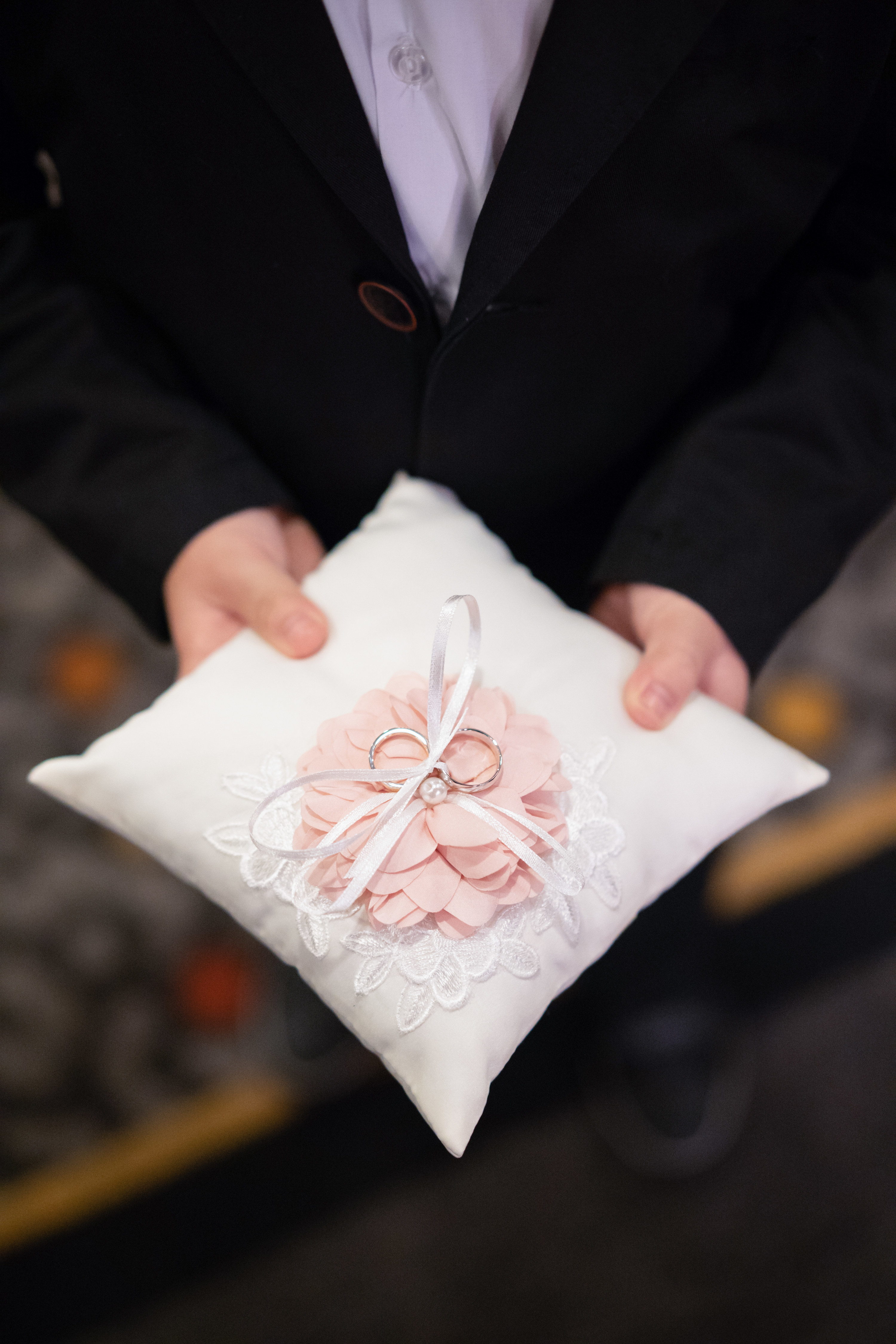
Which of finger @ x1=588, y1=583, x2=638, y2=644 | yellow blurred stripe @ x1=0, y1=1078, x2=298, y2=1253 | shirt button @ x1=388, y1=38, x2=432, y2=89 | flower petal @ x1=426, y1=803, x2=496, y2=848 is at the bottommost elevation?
yellow blurred stripe @ x1=0, y1=1078, x2=298, y2=1253

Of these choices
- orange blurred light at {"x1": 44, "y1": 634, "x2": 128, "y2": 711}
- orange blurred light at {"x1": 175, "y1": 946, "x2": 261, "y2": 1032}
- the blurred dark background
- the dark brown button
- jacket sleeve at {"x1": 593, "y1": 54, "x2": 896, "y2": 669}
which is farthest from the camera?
orange blurred light at {"x1": 44, "y1": 634, "x2": 128, "y2": 711}

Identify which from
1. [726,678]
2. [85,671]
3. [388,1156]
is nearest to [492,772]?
[726,678]

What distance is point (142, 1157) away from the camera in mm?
1259

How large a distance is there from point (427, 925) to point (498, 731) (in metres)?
0.14

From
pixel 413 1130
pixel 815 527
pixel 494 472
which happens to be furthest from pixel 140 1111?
pixel 815 527

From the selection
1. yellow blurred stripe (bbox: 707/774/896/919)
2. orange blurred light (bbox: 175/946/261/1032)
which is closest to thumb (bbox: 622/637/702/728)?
yellow blurred stripe (bbox: 707/774/896/919)

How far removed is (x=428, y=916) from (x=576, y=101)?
1.71ft

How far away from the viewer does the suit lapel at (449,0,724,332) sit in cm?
52

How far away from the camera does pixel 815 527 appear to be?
757 mm

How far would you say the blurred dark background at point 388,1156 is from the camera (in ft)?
3.96

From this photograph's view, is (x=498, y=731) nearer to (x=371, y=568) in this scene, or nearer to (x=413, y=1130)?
(x=371, y=568)

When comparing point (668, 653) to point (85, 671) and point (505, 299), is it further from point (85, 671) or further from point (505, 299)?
point (85, 671)

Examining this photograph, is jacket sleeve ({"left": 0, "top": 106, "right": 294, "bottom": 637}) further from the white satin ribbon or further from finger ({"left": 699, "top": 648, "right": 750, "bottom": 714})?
finger ({"left": 699, "top": 648, "right": 750, "bottom": 714})

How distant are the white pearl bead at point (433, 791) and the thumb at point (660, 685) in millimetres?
164
